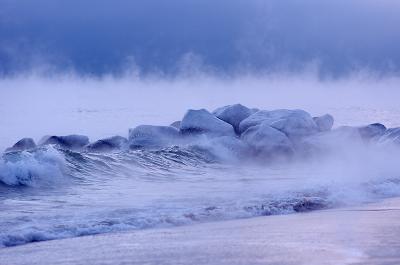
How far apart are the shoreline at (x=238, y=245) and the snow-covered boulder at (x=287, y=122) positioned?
11868 mm

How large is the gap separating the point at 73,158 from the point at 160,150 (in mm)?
3914

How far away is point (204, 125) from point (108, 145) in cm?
277

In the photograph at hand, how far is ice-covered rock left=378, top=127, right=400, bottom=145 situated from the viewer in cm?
2289

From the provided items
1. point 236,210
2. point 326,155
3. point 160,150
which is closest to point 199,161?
point 160,150

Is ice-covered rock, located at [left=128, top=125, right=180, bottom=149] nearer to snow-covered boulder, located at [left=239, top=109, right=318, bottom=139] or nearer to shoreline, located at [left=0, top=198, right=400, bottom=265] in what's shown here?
snow-covered boulder, located at [left=239, top=109, right=318, bottom=139]

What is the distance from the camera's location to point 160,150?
21703 millimetres

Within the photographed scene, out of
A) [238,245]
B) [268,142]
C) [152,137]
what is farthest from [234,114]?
[238,245]

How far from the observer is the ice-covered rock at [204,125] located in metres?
23.9

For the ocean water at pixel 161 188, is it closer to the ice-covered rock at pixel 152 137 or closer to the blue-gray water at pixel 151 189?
the blue-gray water at pixel 151 189

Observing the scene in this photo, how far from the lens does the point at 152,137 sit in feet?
78.4

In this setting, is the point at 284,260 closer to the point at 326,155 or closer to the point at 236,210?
the point at 236,210

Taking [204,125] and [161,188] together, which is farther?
[204,125]

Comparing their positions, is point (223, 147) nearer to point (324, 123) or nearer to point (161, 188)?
point (324, 123)

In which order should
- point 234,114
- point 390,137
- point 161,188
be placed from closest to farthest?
point 161,188, point 390,137, point 234,114
